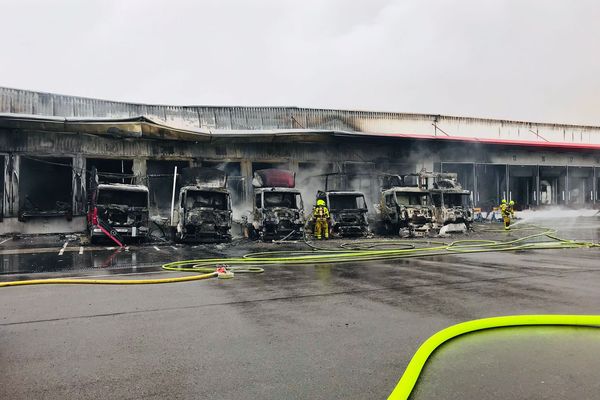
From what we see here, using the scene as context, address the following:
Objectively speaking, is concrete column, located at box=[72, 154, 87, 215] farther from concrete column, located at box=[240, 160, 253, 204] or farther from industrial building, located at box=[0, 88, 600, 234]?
concrete column, located at box=[240, 160, 253, 204]

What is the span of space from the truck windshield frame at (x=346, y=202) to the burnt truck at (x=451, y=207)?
3132 millimetres

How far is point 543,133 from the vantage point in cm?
3444

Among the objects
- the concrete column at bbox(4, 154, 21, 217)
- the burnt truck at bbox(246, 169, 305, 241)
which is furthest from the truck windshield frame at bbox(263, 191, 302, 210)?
the concrete column at bbox(4, 154, 21, 217)

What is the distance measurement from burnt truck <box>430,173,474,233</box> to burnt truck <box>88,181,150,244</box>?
1155cm

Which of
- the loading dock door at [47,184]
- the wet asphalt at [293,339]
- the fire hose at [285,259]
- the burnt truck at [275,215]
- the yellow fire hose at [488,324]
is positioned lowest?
the fire hose at [285,259]

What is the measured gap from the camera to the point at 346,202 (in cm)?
1795

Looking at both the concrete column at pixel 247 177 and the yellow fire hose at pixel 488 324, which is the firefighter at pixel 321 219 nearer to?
the concrete column at pixel 247 177

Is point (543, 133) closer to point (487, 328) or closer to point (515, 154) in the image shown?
point (515, 154)

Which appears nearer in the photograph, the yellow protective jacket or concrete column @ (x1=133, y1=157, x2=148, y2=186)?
the yellow protective jacket

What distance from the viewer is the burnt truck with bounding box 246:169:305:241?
15609mm

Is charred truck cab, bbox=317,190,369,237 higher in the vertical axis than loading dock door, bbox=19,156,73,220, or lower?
lower

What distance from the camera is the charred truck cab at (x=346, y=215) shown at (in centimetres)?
1692

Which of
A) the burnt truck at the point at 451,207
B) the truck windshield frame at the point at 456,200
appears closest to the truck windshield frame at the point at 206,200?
the burnt truck at the point at 451,207

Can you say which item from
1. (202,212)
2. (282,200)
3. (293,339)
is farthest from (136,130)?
(293,339)
